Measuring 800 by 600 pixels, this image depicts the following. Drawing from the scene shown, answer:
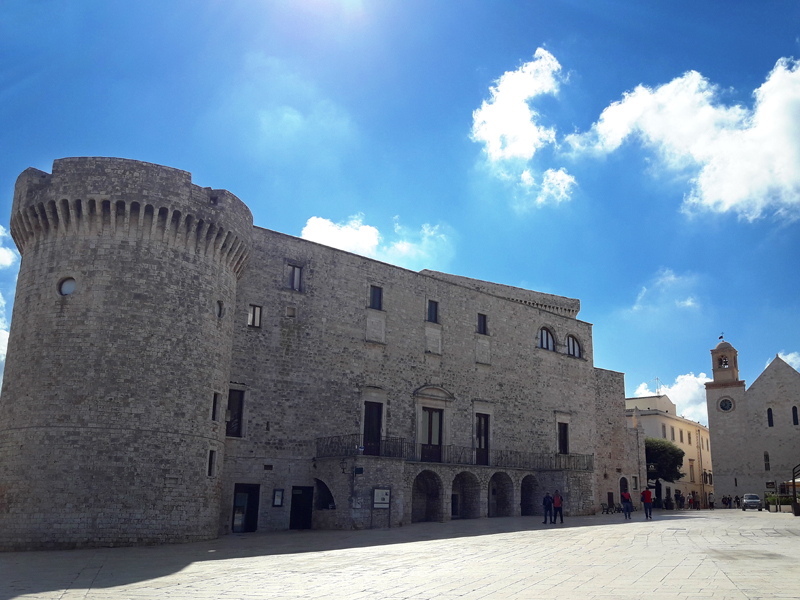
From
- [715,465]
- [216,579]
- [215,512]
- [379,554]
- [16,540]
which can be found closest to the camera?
[216,579]

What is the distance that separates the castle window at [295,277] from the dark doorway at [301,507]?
24.7 feet

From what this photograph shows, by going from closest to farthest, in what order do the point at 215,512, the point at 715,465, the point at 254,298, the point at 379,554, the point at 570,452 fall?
1. the point at 379,554
2. the point at 215,512
3. the point at 254,298
4. the point at 570,452
5. the point at 715,465

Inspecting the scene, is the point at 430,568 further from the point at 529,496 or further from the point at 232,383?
the point at 529,496

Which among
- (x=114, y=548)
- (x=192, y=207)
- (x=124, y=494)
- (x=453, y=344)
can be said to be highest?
(x=192, y=207)

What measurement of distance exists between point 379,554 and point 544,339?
22118 mm

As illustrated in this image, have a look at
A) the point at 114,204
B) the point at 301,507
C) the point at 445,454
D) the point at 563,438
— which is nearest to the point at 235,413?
the point at 301,507

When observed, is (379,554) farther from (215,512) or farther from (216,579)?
(215,512)

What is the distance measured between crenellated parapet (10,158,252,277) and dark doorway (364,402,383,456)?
32.8ft

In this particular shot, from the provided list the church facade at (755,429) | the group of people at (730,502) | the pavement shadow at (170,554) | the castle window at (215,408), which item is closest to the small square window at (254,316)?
the castle window at (215,408)

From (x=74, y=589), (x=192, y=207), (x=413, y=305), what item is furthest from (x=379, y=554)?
(x=413, y=305)

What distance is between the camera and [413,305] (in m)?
29.5

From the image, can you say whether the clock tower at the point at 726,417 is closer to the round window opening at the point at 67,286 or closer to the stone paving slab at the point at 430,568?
the stone paving slab at the point at 430,568

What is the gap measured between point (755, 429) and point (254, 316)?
42055 mm

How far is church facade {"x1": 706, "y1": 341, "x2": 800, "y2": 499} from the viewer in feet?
159
